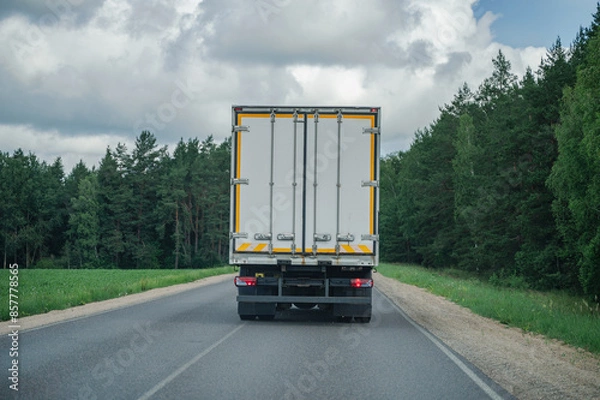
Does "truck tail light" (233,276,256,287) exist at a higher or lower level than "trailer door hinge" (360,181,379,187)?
lower

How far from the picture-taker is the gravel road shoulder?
780cm

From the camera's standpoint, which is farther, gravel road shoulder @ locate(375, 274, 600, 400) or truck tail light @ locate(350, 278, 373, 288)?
truck tail light @ locate(350, 278, 373, 288)

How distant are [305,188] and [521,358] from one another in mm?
5786

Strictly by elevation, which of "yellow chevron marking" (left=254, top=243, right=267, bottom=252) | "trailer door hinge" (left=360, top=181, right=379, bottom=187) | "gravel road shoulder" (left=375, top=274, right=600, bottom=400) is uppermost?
"trailer door hinge" (left=360, top=181, right=379, bottom=187)

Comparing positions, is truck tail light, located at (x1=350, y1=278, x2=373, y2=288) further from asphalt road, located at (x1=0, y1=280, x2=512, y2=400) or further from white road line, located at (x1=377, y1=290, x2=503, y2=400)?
white road line, located at (x1=377, y1=290, x2=503, y2=400)

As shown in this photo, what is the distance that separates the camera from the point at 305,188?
14047 millimetres

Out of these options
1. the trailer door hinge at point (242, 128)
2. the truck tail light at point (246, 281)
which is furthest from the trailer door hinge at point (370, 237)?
the trailer door hinge at point (242, 128)

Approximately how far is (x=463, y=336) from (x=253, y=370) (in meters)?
5.68

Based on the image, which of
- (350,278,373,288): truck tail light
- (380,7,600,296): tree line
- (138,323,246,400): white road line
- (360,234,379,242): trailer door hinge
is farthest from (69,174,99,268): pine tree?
(138,323,246,400): white road line

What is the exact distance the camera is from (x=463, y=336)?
1296cm

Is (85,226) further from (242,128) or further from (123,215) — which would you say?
(242,128)

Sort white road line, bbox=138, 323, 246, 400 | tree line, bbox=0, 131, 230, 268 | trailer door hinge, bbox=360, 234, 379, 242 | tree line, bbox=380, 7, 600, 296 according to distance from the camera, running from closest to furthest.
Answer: white road line, bbox=138, 323, 246, 400 < trailer door hinge, bbox=360, 234, 379, 242 < tree line, bbox=380, 7, 600, 296 < tree line, bbox=0, 131, 230, 268

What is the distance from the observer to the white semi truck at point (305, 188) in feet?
45.6

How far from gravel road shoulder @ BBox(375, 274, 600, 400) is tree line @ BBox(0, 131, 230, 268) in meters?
73.5
